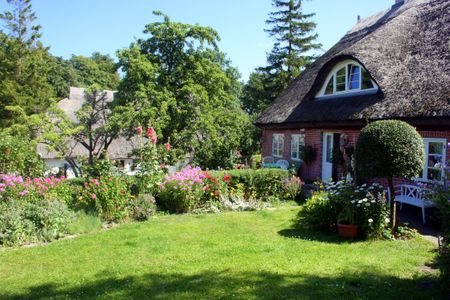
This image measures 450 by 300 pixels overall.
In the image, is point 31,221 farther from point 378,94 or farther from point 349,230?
point 378,94

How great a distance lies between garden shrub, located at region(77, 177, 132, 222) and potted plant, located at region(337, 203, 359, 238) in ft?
17.1

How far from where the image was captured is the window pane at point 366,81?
12.8 metres

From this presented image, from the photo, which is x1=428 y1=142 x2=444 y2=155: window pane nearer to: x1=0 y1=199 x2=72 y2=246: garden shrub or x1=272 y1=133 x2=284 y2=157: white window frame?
x1=272 y1=133 x2=284 y2=157: white window frame

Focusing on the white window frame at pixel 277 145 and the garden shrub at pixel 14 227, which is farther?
the white window frame at pixel 277 145

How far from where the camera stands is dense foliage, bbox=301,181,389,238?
726 centimetres

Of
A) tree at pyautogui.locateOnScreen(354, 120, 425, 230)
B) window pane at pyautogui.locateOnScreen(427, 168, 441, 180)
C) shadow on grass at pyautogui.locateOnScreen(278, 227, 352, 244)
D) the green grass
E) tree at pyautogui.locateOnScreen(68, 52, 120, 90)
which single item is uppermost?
tree at pyautogui.locateOnScreen(68, 52, 120, 90)

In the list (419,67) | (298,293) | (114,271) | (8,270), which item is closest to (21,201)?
(8,270)

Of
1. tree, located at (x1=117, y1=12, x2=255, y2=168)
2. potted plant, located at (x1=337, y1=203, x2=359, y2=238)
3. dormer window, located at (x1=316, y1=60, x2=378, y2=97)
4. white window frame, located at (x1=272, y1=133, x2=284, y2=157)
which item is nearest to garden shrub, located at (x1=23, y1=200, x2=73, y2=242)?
potted plant, located at (x1=337, y1=203, x2=359, y2=238)

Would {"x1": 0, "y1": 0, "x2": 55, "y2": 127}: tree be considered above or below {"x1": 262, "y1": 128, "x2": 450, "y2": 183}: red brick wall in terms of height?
above

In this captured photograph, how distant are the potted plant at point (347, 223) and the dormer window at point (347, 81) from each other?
21.2ft

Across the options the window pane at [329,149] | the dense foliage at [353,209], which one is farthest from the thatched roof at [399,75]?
the dense foliage at [353,209]

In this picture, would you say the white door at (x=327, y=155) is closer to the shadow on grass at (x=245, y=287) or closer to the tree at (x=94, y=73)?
the shadow on grass at (x=245, y=287)

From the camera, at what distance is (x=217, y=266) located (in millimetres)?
5789

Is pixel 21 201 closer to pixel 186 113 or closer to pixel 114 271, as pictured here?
pixel 114 271
